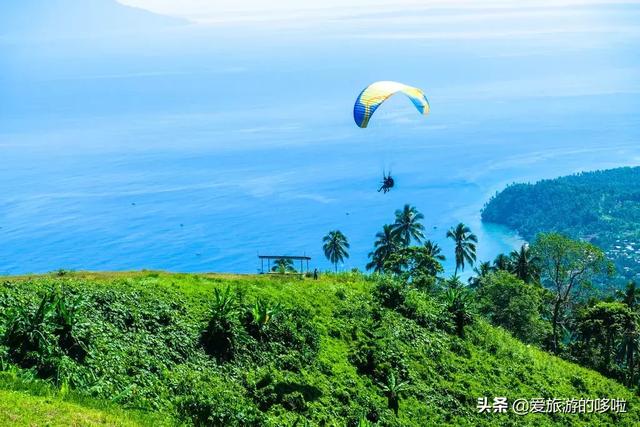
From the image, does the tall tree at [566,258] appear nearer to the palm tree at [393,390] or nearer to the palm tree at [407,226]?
the palm tree at [407,226]

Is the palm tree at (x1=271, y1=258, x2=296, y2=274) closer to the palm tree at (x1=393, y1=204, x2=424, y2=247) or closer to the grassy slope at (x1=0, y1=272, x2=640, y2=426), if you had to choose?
the grassy slope at (x1=0, y1=272, x2=640, y2=426)

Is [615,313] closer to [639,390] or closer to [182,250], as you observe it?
[639,390]

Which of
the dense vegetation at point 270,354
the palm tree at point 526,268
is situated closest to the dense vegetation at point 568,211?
the palm tree at point 526,268

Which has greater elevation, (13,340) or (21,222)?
(21,222)

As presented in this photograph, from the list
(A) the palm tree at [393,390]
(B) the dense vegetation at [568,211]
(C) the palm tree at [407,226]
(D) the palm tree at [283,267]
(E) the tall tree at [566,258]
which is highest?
(B) the dense vegetation at [568,211]

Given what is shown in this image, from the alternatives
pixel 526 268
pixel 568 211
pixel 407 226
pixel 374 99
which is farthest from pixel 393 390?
pixel 568 211

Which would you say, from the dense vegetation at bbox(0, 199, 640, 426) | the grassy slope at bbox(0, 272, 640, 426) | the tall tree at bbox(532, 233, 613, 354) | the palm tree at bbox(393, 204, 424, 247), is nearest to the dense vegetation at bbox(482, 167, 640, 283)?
the palm tree at bbox(393, 204, 424, 247)

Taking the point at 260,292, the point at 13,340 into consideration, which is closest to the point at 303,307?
the point at 260,292
